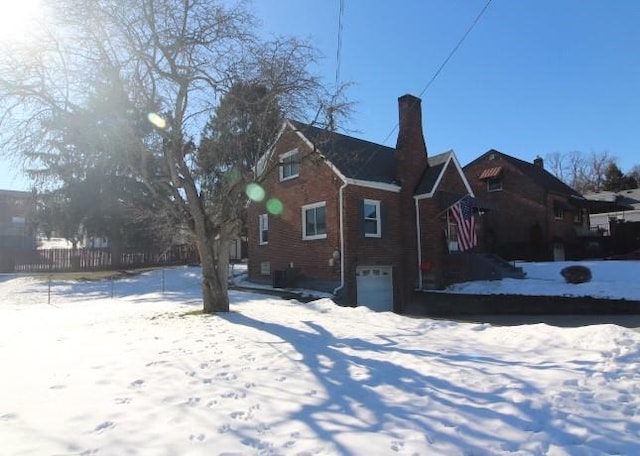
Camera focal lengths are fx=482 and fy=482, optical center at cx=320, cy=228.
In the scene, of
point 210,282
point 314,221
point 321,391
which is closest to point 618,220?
point 314,221

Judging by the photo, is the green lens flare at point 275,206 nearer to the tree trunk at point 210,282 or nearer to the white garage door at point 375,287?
the white garage door at point 375,287

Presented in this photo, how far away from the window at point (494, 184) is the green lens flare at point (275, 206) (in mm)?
19316

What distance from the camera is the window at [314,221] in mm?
18766

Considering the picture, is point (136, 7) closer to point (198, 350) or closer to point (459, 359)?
point (198, 350)

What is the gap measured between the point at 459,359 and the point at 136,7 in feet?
31.7

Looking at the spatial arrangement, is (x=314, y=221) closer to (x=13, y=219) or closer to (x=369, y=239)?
(x=369, y=239)

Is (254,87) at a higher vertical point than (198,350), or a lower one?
higher

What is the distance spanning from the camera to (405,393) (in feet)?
17.3

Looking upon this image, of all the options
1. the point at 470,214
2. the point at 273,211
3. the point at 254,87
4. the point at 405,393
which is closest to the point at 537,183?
the point at 470,214

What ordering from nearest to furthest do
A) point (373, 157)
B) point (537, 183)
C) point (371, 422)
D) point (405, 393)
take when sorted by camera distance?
point (371, 422) < point (405, 393) < point (373, 157) < point (537, 183)

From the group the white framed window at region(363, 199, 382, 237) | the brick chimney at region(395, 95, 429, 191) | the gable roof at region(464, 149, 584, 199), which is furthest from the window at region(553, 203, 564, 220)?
the white framed window at region(363, 199, 382, 237)

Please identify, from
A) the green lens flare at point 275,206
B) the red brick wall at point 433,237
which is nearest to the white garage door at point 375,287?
the red brick wall at point 433,237

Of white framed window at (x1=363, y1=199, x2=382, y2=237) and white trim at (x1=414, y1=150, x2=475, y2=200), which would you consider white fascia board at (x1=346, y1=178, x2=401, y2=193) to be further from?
white trim at (x1=414, y1=150, x2=475, y2=200)

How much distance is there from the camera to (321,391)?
5.42 m
